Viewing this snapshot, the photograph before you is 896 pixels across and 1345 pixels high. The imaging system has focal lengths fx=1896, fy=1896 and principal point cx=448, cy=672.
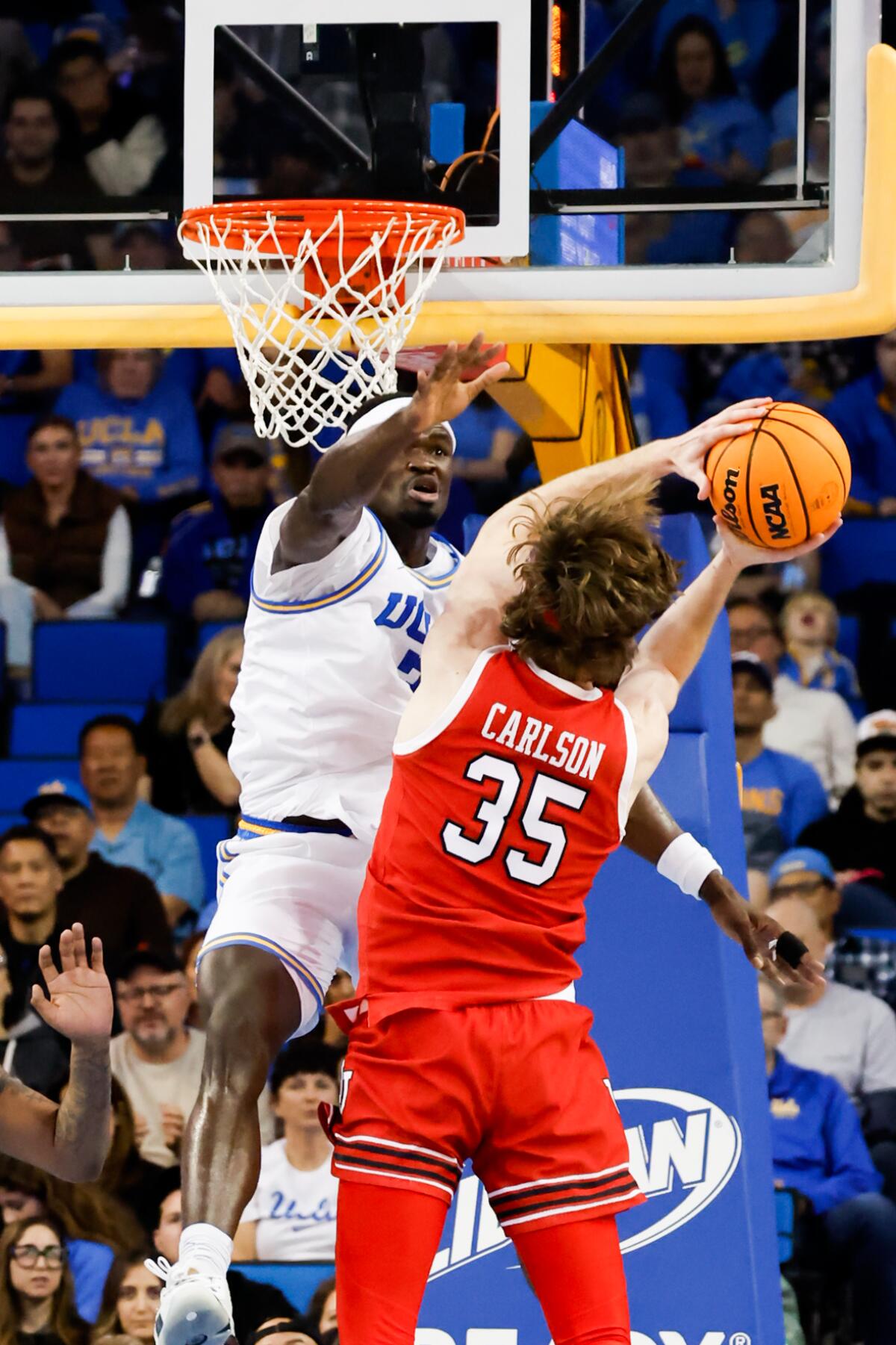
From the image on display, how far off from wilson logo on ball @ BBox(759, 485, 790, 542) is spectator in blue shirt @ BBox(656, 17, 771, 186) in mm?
5486

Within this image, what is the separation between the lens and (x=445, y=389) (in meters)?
3.79

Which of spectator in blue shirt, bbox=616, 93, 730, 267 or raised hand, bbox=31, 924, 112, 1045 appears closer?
raised hand, bbox=31, 924, 112, 1045

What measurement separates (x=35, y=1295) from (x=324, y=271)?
3.66 meters

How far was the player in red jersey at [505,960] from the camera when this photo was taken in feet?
11.7

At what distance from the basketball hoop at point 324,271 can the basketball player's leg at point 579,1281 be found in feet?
5.93

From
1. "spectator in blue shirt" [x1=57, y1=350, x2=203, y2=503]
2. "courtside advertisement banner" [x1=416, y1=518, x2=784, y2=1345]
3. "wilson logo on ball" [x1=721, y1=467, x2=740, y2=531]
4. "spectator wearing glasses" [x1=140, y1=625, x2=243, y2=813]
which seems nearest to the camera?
"wilson logo on ball" [x1=721, y1=467, x2=740, y2=531]

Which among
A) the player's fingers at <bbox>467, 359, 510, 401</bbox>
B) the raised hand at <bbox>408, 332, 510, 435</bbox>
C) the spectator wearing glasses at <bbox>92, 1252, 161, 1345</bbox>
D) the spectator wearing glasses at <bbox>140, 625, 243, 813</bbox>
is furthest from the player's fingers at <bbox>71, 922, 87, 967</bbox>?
the spectator wearing glasses at <bbox>140, 625, 243, 813</bbox>

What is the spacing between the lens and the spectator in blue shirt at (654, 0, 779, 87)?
9.19m

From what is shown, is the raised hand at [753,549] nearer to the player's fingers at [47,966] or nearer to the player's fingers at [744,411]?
the player's fingers at [744,411]

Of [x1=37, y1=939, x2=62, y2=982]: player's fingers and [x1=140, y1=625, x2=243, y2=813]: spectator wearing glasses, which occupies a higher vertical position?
[x1=140, y1=625, x2=243, y2=813]: spectator wearing glasses

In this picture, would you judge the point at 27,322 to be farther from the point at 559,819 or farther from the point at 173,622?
the point at 173,622

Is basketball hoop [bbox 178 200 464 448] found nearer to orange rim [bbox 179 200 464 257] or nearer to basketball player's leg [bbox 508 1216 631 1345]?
orange rim [bbox 179 200 464 257]

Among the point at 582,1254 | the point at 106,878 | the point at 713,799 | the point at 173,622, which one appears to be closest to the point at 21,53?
the point at 173,622

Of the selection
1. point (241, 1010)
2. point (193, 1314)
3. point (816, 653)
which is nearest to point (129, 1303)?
point (241, 1010)
